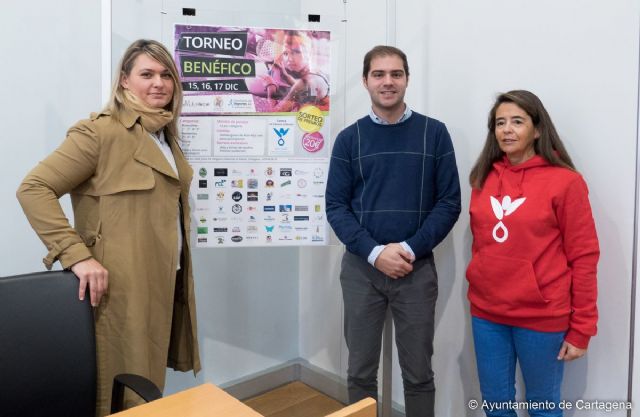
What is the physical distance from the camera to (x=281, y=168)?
222 centimetres

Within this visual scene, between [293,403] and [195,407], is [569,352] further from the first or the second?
[293,403]

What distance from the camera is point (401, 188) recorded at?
198 centimetres

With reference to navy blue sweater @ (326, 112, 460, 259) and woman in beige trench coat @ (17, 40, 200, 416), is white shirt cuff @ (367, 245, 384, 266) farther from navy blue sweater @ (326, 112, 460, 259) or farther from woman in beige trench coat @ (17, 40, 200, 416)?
woman in beige trench coat @ (17, 40, 200, 416)

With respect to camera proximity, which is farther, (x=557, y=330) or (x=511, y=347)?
(x=511, y=347)

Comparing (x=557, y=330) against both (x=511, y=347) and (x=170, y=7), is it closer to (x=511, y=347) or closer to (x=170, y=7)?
(x=511, y=347)

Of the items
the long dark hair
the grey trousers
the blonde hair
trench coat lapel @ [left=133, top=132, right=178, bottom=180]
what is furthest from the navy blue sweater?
the blonde hair

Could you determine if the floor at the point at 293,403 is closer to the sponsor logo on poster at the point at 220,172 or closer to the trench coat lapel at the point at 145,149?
the sponsor logo on poster at the point at 220,172

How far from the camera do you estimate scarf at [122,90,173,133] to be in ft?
5.57

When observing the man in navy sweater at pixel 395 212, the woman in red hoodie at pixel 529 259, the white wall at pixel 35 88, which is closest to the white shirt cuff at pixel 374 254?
the man in navy sweater at pixel 395 212

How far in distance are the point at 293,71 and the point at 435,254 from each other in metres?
1.15

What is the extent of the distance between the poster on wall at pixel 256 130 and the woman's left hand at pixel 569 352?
1.08 m

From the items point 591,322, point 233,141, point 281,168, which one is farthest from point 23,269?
point 591,322

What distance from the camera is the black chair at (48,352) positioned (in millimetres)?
1337

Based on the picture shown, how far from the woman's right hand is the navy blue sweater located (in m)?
0.92
